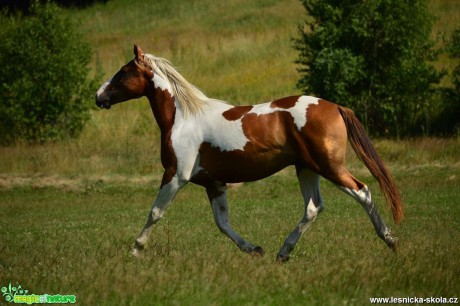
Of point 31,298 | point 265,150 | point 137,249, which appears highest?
point 265,150

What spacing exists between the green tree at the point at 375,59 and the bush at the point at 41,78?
29.2 feet

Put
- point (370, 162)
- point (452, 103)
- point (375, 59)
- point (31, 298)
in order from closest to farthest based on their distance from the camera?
point (31, 298) → point (370, 162) → point (452, 103) → point (375, 59)

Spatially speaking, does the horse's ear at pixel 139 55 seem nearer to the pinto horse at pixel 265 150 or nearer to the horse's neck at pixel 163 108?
the horse's neck at pixel 163 108

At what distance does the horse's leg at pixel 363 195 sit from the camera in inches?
372

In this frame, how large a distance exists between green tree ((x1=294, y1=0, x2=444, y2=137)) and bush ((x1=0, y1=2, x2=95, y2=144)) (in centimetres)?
891

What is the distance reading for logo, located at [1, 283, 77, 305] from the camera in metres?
7.15

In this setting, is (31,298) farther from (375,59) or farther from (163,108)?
(375,59)

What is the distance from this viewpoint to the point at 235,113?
396 inches

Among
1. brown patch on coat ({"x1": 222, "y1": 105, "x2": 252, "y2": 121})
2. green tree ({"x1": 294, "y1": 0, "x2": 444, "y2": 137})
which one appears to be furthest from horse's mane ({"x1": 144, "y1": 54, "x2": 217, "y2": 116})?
green tree ({"x1": 294, "y1": 0, "x2": 444, "y2": 137})

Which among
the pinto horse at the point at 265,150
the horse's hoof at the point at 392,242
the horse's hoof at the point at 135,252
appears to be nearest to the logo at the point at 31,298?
the horse's hoof at the point at 135,252

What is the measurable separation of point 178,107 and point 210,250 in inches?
78.4

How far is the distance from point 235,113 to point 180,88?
108cm

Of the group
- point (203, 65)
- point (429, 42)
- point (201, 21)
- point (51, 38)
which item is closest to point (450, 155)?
point (429, 42)

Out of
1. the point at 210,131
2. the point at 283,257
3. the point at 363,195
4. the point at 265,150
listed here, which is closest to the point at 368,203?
the point at 363,195
